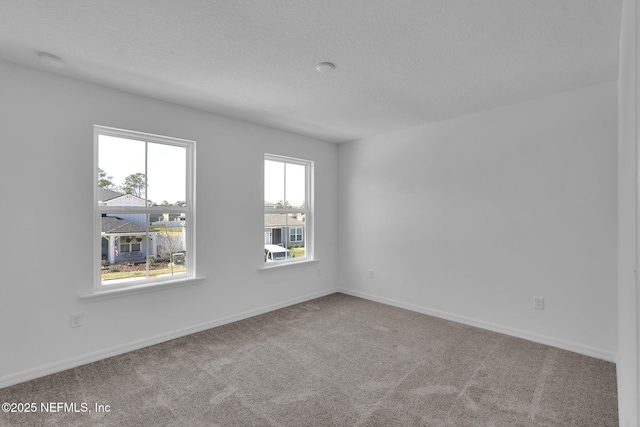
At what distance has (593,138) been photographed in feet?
9.14

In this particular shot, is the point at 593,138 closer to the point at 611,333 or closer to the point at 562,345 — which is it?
the point at 611,333

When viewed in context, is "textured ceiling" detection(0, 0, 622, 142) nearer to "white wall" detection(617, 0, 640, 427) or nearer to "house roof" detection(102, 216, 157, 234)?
"white wall" detection(617, 0, 640, 427)

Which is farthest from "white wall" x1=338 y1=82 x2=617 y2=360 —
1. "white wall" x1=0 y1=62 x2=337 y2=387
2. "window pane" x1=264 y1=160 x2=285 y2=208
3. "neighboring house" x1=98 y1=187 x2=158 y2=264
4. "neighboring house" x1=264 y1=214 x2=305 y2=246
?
"neighboring house" x1=98 y1=187 x2=158 y2=264

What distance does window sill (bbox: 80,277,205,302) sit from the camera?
270 cm

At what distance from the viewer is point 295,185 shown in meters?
4.55

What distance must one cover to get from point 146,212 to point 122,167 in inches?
18.4

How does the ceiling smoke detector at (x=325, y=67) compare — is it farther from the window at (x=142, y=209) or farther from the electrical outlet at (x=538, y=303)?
the electrical outlet at (x=538, y=303)

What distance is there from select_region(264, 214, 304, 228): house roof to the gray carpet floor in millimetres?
1411

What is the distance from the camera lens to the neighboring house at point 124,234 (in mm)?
2871

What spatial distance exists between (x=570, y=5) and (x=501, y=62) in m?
0.64

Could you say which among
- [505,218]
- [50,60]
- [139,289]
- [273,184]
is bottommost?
[139,289]

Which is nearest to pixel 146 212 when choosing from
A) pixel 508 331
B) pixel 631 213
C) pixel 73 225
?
pixel 73 225

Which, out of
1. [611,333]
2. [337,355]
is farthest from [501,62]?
[337,355]

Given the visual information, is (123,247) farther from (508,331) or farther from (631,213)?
(508,331)
